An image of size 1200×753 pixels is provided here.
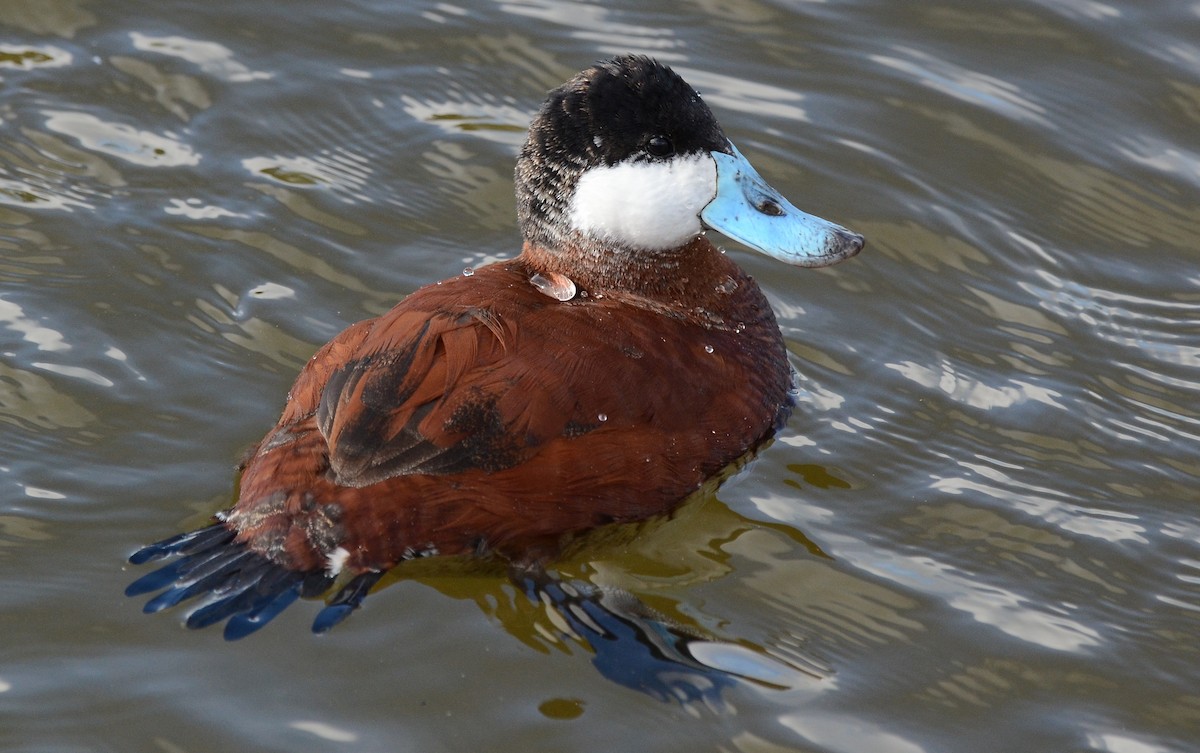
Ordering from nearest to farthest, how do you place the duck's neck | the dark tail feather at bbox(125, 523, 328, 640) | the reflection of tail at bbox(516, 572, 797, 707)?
the dark tail feather at bbox(125, 523, 328, 640)
the reflection of tail at bbox(516, 572, 797, 707)
the duck's neck

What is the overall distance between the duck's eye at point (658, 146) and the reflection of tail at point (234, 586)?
1.41 metres

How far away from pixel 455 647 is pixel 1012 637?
4.56 ft

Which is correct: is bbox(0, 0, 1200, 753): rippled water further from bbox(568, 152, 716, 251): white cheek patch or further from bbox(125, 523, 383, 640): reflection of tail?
bbox(568, 152, 716, 251): white cheek patch

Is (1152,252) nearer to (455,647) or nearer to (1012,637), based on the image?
(1012,637)

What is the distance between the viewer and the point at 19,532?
3715mm

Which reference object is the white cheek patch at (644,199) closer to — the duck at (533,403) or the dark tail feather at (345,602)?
the duck at (533,403)

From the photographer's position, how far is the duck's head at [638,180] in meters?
4.05

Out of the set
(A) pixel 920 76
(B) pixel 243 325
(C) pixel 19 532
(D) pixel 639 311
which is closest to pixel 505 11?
(A) pixel 920 76

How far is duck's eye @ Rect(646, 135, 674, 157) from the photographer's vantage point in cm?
408

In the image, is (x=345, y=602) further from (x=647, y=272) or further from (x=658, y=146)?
(x=658, y=146)

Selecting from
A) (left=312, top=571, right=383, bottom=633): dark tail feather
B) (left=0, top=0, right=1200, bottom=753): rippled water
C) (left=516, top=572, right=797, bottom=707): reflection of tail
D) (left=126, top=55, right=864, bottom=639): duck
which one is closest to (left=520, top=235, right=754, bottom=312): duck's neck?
(left=126, top=55, right=864, bottom=639): duck

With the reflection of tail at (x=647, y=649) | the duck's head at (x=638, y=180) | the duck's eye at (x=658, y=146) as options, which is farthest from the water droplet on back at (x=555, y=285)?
the reflection of tail at (x=647, y=649)

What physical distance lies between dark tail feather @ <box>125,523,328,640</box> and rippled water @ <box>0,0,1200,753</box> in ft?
0.33

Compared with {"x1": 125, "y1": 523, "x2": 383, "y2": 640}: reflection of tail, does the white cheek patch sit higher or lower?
higher
